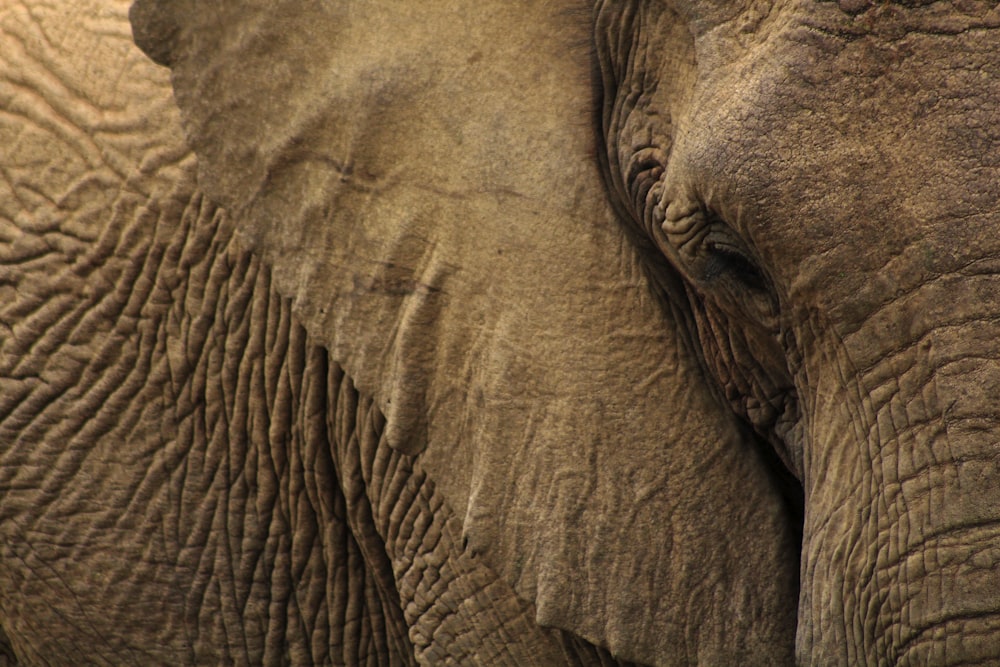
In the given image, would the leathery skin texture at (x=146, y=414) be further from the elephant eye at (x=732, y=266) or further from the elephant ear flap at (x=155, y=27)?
the elephant eye at (x=732, y=266)

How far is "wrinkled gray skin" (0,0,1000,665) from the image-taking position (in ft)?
4.66

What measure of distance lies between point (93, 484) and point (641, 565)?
48.6 inches

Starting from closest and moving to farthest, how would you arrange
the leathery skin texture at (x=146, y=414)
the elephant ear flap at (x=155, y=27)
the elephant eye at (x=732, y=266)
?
the elephant eye at (x=732, y=266) → the elephant ear flap at (x=155, y=27) → the leathery skin texture at (x=146, y=414)

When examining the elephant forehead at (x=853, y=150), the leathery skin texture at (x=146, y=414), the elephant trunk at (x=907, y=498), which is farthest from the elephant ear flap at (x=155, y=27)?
the elephant trunk at (x=907, y=498)

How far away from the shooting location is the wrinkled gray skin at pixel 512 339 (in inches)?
55.9

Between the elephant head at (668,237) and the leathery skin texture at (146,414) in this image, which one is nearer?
the elephant head at (668,237)

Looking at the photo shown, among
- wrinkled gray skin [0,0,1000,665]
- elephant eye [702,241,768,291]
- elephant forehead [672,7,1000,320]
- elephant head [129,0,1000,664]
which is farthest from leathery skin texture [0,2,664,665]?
elephant forehead [672,7,1000,320]

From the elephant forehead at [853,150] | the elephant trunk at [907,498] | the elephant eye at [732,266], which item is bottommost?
the elephant trunk at [907,498]

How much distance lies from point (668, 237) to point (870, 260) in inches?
13.0

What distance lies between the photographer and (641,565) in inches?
72.6

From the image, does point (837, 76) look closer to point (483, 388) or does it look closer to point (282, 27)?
point (483, 388)

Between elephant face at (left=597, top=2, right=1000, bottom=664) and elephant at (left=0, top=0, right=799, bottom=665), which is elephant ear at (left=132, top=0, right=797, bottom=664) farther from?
elephant face at (left=597, top=2, right=1000, bottom=664)

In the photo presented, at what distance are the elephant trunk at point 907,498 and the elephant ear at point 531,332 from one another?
0.20 metres

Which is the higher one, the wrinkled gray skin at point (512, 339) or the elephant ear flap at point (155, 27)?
the elephant ear flap at point (155, 27)
